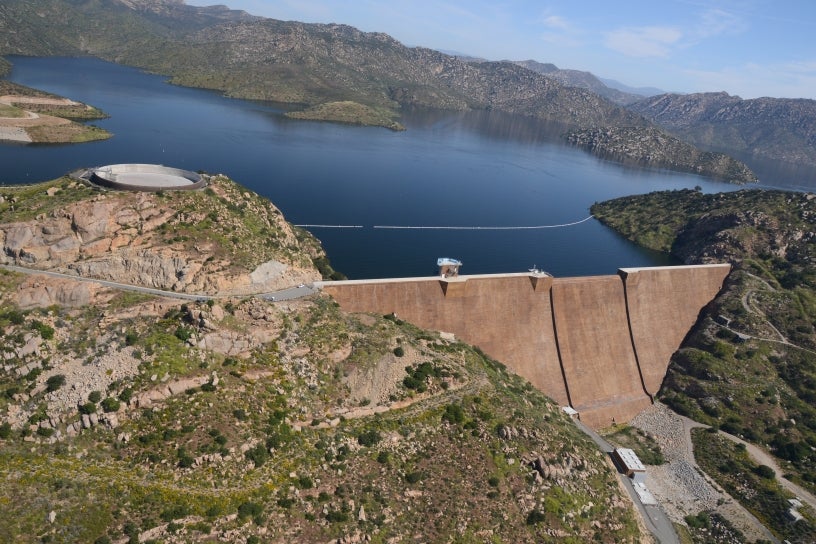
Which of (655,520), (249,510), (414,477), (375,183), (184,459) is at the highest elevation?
(375,183)

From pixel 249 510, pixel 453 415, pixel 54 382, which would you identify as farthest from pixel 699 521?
pixel 54 382

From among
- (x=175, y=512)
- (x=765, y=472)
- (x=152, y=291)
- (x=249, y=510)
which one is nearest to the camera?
(x=175, y=512)

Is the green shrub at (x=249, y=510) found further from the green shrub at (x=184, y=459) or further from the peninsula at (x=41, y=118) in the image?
the peninsula at (x=41, y=118)

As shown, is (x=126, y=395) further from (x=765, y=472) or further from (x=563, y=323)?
(x=765, y=472)

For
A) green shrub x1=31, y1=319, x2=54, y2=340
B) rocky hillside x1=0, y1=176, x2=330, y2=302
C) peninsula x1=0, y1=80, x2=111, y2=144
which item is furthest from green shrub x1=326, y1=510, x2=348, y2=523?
peninsula x1=0, y1=80, x2=111, y2=144

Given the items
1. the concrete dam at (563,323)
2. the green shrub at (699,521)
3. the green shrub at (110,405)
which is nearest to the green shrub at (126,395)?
the green shrub at (110,405)

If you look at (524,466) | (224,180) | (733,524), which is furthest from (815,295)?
(224,180)

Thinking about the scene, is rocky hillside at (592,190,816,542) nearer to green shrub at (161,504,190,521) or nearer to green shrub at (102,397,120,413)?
green shrub at (161,504,190,521)
